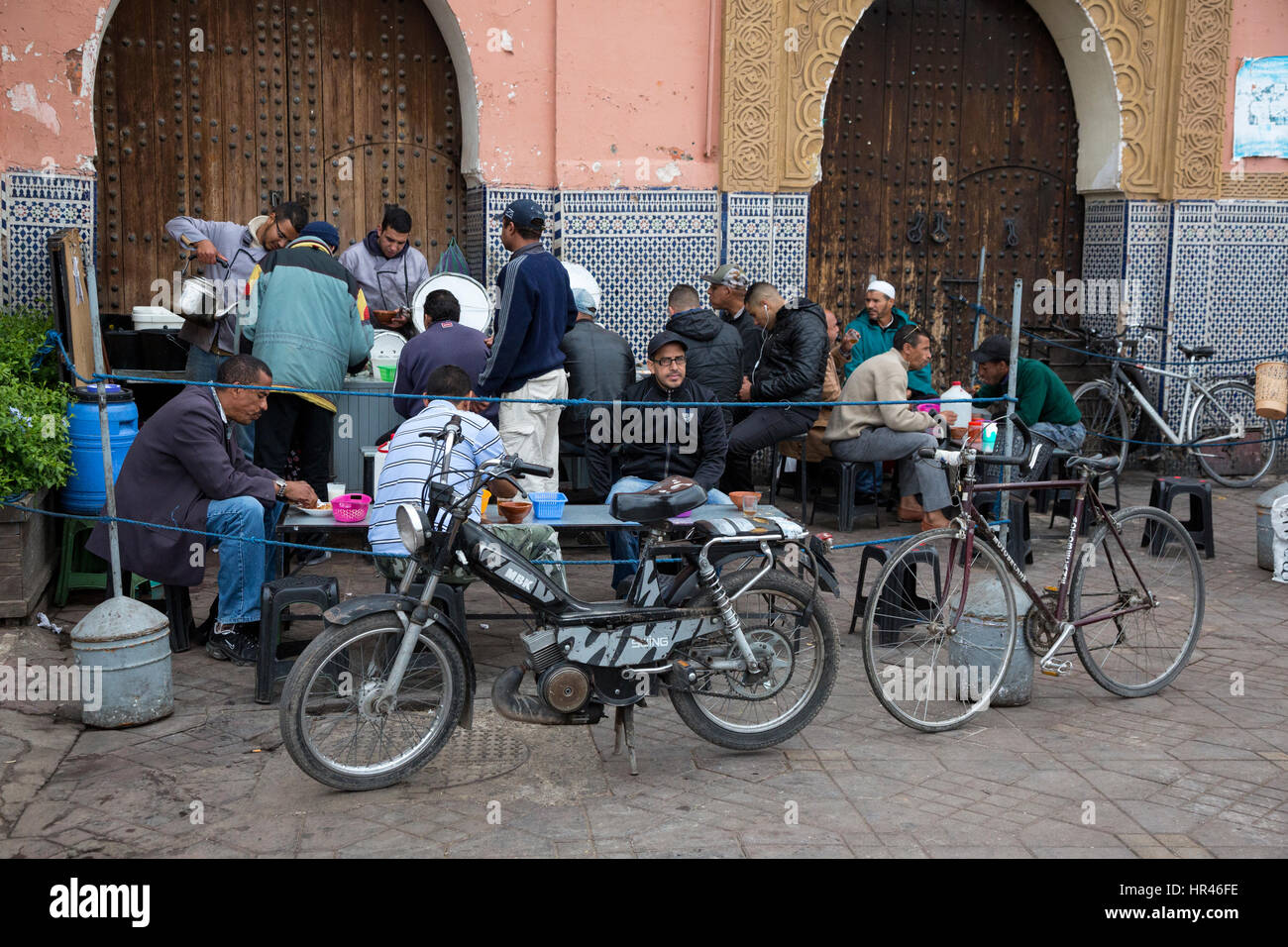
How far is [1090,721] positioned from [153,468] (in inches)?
158

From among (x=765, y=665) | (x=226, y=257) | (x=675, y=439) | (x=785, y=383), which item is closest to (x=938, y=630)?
(x=765, y=665)

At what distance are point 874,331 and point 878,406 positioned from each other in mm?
1200

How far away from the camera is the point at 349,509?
5.59m

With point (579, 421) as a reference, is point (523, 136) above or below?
above

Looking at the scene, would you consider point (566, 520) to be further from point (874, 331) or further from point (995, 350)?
point (874, 331)

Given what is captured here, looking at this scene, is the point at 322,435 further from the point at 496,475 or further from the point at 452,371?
the point at 496,475

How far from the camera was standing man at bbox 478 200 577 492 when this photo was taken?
662 centimetres

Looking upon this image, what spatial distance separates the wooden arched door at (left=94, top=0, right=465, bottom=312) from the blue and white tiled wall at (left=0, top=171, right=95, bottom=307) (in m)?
0.60

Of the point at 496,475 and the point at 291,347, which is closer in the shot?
the point at 496,475

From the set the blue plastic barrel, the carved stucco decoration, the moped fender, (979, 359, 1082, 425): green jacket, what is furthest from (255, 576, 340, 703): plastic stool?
the carved stucco decoration

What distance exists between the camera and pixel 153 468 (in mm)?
5695

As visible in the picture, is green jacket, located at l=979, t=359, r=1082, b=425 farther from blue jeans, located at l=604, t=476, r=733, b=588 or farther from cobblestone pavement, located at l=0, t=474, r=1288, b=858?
cobblestone pavement, located at l=0, t=474, r=1288, b=858

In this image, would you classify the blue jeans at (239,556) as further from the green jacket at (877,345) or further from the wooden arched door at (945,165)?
the wooden arched door at (945,165)

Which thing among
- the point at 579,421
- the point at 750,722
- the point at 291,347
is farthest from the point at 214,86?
the point at 750,722
